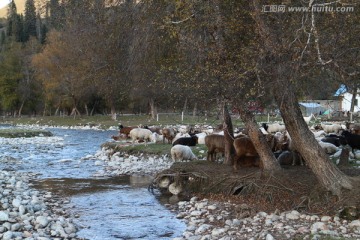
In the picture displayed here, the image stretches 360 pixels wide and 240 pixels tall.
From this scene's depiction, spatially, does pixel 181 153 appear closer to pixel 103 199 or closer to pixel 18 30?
pixel 103 199

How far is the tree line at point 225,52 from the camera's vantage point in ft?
31.1

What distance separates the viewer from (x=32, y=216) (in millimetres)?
11766

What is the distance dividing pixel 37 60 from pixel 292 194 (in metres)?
71.3

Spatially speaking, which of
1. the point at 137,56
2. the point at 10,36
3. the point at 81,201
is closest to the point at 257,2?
the point at 137,56

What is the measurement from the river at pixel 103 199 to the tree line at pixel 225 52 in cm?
311

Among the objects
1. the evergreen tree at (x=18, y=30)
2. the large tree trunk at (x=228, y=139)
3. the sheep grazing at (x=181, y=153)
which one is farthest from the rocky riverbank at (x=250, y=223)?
the evergreen tree at (x=18, y=30)

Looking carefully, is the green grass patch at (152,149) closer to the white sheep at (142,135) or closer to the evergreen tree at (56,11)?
the white sheep at (142,135)

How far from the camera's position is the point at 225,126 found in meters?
16.4

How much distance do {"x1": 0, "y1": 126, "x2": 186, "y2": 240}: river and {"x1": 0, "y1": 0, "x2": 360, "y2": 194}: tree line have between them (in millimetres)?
3111

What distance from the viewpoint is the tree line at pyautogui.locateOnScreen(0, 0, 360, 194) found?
373 inches

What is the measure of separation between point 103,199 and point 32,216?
3.37 meters
